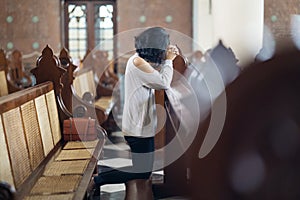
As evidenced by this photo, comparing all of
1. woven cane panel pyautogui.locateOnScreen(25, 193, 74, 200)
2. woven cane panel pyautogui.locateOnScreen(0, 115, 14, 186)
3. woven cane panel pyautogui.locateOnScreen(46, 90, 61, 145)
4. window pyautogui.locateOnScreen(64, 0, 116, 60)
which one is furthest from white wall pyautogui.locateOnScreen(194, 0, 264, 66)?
window pyautogui.locateOnScreen(64, 0, 116, 60)

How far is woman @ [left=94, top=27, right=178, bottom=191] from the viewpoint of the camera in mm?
3053

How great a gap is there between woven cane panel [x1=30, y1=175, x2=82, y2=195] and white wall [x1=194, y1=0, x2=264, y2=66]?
1151 mm

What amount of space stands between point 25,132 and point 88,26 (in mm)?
7379

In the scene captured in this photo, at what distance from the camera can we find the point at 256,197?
570mm

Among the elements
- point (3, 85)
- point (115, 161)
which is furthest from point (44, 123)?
point (3, 85)

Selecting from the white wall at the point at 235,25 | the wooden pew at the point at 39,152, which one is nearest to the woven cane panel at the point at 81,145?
the wooden pew at the point at 39,152

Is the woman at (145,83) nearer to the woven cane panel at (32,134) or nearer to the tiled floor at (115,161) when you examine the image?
the woven cane panel at (32,134)

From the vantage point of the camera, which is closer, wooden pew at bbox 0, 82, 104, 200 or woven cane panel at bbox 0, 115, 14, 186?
woven cane panel at bbox 0, 115, 14, 186

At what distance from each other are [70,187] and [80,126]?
4.14 ft

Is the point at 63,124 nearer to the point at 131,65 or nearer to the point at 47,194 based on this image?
the point at 131,65

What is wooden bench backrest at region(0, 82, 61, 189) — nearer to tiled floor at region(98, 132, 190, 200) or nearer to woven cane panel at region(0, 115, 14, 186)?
woven cane panel at region(0, 115, 14, 186)

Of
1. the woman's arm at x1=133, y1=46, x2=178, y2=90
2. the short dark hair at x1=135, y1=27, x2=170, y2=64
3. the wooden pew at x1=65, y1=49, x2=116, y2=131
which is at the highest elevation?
the short dark hair at x1=135, y1=27, x2=170, y2=64

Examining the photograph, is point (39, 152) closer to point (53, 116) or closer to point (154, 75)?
point (53, 116)

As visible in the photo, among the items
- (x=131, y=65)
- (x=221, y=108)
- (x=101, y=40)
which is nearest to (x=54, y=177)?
(x=131, y=65)
